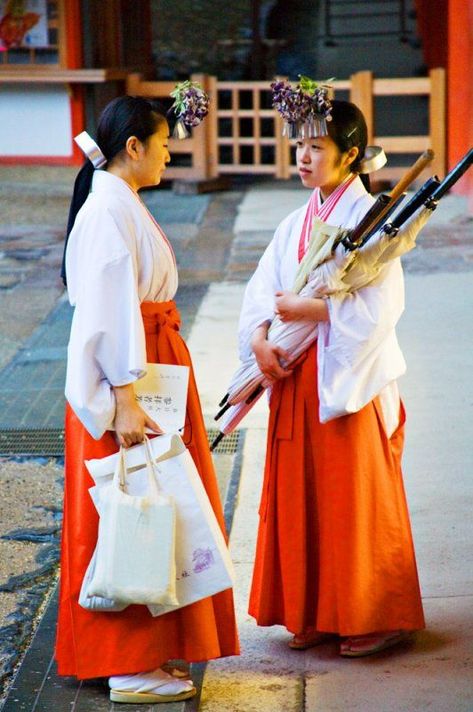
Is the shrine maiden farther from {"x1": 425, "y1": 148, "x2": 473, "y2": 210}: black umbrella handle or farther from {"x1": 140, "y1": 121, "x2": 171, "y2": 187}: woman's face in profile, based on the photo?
{"x1": 425, "y1": 148, "x2": 473, "y2": 210}: black umbrella handle

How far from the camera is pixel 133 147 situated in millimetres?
3340

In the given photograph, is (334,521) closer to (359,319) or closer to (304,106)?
(359,319)

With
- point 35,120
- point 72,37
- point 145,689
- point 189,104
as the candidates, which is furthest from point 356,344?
point 35,120

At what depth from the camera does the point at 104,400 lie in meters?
3.27

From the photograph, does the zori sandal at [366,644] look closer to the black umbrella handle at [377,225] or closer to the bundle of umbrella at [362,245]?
the bundle of umbrella at [362,245]

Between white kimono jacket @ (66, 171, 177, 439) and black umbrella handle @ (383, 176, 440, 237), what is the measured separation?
676 millimetres

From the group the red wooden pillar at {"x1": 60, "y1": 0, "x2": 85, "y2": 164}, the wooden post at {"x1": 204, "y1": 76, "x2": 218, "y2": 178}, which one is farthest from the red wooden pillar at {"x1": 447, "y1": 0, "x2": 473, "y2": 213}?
the red wooden pillar at {"x1": 60, "y1": 0, "x2": 85, "y2": 164}

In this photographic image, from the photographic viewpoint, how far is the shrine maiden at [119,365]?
3.24 metres

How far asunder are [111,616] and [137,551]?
30 cm

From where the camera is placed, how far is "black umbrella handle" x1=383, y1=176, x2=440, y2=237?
3340 mm

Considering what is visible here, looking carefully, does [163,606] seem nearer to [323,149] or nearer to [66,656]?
[66,656]

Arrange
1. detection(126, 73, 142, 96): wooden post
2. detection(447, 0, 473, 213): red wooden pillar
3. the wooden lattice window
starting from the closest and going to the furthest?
1. detection(447, 0, 473, 213): red wooden pillar
2. detection(126, 73, 142, 96): wooden post
3. the wooden lattice window

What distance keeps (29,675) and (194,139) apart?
1062 cm

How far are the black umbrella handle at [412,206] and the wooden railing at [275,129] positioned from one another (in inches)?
388
